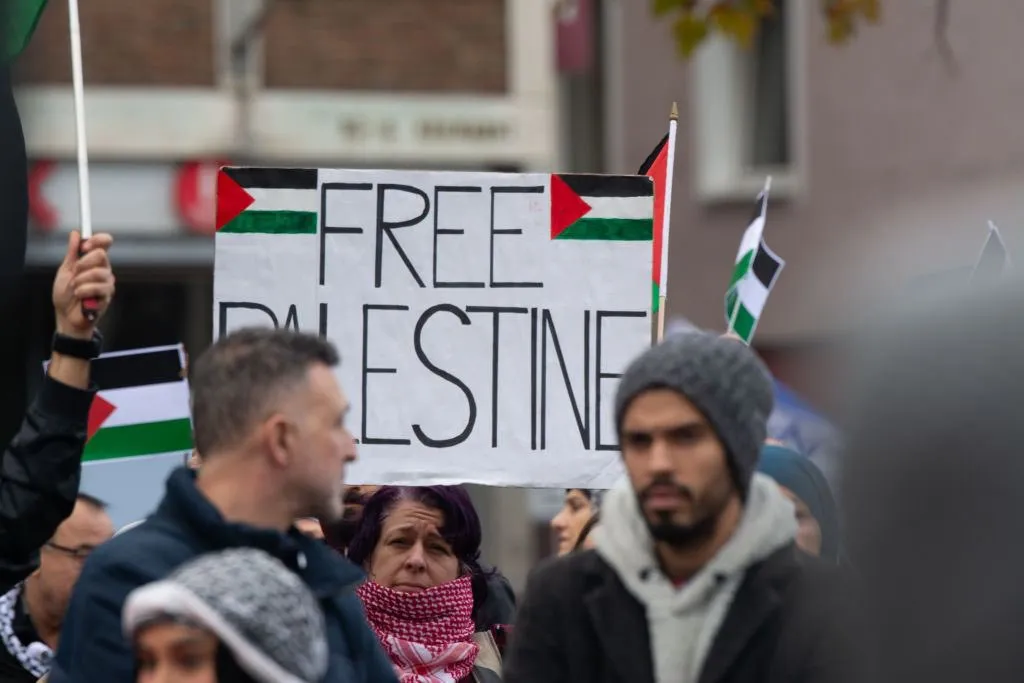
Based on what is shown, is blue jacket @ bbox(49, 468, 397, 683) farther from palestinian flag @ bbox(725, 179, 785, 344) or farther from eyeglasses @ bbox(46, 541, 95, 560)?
palestinian flag @ bbox(725, 179, 785, 344)

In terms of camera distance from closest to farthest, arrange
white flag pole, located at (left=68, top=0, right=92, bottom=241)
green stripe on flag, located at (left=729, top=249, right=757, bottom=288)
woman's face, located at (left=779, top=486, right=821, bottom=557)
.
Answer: woman's face, located at (left=779, top=486, right=821, bottom=557) → white flag pole, located at (left=68, top=0, right=92, bottom=241) → green stripe on flag, located at (left=729, top=249, right=757, bottom=288)

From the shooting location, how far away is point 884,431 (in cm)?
142

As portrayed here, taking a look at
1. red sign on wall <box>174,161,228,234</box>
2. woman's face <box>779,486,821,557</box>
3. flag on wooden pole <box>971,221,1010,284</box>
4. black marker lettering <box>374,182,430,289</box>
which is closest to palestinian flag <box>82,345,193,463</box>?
black marker lettering <box>374,182,430,289</box>

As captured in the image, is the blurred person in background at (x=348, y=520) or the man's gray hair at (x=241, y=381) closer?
the man's gray hair at (x=241, y=381)

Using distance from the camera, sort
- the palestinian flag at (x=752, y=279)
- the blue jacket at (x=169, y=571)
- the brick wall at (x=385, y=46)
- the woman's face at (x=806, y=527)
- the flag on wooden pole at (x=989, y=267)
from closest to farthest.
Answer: the flag on wooden pole at (x=989, y=267), the blue jacket at (x=169, y=571), the woman's face at (x=806, y=527), the palestinian flag at (x=752, y=279), the brick wall at (x=385, y=46)

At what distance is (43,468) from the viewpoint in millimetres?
3848

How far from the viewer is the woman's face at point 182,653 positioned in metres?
2.79

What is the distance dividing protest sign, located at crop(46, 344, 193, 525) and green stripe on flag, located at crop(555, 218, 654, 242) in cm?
124

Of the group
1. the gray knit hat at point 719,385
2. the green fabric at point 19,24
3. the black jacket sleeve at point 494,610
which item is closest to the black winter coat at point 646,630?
the gray knit hat at point 719,385

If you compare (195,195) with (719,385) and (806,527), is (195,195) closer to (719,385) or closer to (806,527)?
(806,527)

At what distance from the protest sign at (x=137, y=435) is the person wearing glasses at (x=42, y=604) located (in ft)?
1.26

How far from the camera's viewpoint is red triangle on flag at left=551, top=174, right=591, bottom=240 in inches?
205

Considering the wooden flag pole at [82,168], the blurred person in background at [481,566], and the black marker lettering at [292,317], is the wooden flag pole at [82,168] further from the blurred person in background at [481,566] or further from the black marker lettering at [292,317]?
the blurred person in background at [481,566]

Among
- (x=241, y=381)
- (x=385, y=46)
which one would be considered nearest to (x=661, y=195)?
(x=241, y=381)
